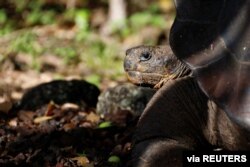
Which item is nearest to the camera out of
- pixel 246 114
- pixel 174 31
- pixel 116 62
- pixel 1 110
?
pixel 246 114

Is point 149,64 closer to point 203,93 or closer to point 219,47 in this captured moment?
point 203,93

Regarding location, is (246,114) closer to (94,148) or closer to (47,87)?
(94,148)

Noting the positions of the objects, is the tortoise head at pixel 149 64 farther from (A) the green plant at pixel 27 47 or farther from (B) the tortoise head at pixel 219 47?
(A) the green plant at pixel 27 47

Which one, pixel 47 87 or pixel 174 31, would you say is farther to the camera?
Answer: pixel 47 87

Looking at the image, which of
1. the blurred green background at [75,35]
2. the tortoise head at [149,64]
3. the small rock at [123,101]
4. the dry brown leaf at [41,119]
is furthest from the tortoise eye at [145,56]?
the blurred green background at [75,35]

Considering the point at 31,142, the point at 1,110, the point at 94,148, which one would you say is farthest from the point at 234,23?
the point at 1,110

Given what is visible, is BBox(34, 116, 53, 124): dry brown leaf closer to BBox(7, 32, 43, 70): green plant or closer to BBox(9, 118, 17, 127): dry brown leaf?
BBox(9, 118, 17, 127): dry brown leaf
